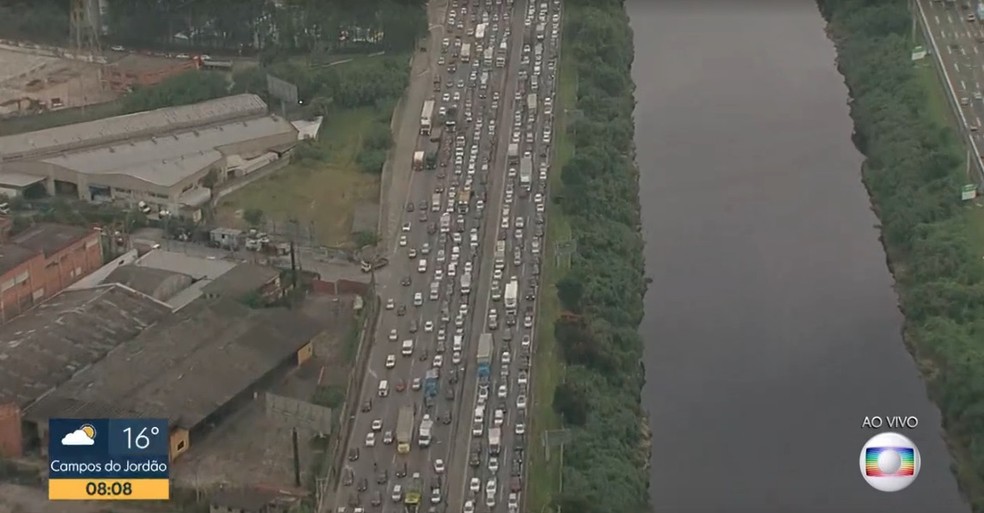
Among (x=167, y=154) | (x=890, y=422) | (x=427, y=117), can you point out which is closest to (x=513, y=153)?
(x=427, y=117)

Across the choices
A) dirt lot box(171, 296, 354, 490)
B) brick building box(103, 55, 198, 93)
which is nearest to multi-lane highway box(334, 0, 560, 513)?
dirt lot box(171, 296, 354, 490)

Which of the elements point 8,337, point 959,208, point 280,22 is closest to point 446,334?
point 8,337

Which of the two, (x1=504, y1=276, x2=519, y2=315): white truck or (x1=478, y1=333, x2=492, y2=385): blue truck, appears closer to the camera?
(x1=478, y1=333, x2=492, y2=385): blue truck

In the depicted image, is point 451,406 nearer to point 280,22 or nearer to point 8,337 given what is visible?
point 8,337

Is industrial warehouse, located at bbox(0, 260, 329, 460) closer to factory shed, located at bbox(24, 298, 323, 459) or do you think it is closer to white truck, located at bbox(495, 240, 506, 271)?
factory shed, located at bbox(24, 298, 323, 459)

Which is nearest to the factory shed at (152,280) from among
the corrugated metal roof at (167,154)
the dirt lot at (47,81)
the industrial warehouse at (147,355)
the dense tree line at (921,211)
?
the industrial warehouse at (147,355)

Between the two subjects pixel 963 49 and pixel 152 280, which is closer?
pixel 152 280

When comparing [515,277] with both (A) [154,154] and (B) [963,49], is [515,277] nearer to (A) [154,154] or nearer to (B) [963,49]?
(A) [154,154]
